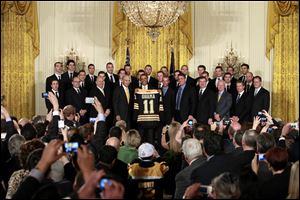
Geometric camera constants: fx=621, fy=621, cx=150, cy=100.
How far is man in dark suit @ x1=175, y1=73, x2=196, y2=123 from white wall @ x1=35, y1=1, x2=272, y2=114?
133 inches

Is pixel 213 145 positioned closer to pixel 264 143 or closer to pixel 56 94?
pixel 264 143

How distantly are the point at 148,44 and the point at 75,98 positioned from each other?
12.0 feet

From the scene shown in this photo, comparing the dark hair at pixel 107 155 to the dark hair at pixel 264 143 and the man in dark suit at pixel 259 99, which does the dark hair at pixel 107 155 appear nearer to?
the dark hair at pixel 264 143

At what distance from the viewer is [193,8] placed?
1619cm

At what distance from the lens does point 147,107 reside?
12.1 meters

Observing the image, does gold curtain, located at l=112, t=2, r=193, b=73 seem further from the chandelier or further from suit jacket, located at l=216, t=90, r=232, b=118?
suit jacket, located at l=216, t=90, r=232, b=118

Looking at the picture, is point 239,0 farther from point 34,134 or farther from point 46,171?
point 46,171

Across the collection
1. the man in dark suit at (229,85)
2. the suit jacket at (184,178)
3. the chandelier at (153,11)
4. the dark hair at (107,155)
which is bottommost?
the suit jacket at (184,178)

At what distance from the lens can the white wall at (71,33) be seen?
15.7 m

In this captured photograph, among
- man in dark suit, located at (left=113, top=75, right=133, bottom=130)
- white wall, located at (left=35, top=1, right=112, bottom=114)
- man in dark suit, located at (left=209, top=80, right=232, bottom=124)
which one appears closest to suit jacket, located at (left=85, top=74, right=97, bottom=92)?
man in dark suit, located at (left=113, top=75, right=133, bottom=130)

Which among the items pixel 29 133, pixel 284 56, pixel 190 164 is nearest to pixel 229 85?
pixel 284 56

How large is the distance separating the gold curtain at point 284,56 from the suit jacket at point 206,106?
358 centimetres

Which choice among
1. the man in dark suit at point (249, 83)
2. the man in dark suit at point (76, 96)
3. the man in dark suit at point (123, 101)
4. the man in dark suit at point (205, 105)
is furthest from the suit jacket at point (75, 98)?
the man in dark suit at point (249, 83)

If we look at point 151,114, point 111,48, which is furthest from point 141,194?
point 111,48
